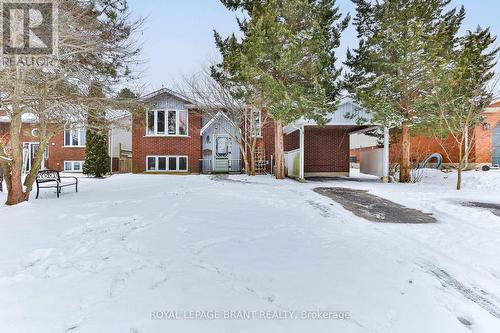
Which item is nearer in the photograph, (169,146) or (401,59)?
(401,59)

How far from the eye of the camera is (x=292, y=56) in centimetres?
1101

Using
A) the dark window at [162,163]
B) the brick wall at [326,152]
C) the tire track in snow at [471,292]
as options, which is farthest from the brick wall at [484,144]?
the dark window at [162,163]

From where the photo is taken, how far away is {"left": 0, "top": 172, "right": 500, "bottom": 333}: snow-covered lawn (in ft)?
7.38

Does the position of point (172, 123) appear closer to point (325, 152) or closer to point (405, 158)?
point (325, 152)

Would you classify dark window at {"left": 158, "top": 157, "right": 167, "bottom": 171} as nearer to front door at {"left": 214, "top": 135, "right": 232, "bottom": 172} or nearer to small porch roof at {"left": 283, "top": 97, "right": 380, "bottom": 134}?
front door at {"left": 214, "top": 135, "right": 232, "bottom": 172}

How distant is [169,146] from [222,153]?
365 cm

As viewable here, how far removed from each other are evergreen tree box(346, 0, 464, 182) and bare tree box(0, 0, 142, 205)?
33.6 feet

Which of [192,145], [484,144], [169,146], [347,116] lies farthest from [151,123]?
[484,144]

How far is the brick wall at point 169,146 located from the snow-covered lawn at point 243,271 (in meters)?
12.7

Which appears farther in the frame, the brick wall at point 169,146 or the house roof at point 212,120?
the brick wall at point 169,146

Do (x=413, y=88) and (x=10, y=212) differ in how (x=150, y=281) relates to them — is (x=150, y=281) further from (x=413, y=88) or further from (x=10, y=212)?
(x=413, y=88)

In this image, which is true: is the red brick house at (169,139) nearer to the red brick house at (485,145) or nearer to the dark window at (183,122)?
the dark window at (183,122)

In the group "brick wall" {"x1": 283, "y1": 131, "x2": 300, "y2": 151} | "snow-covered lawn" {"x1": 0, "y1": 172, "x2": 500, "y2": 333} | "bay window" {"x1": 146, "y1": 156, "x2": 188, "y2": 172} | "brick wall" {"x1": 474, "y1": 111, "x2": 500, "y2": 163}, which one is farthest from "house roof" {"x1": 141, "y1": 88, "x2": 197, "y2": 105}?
"brick wall" {"x1": 474, "y1": 111, "x2": 500, "y2": 163}

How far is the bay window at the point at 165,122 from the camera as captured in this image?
18141 mm
